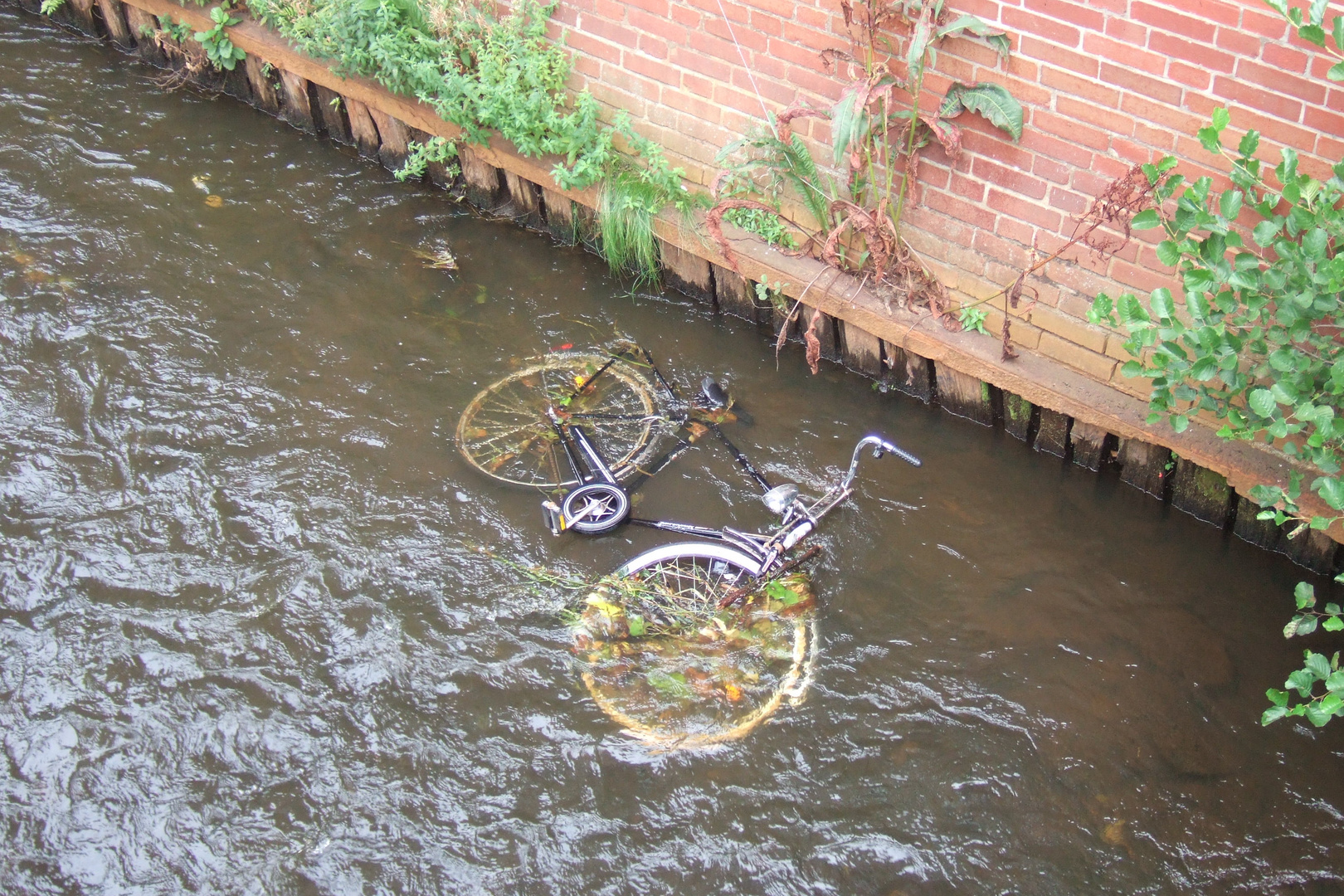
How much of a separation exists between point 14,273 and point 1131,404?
6944mm

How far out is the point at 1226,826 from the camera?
449 cm

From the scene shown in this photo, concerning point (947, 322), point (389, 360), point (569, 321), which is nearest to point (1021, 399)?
point (947, 322)

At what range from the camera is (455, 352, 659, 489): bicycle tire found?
6.02 metres

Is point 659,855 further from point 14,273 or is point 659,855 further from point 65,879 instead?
point 14,273

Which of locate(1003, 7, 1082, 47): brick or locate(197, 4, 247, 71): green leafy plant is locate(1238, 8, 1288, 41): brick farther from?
locate(197, 4, 247, 71): green leafy plant

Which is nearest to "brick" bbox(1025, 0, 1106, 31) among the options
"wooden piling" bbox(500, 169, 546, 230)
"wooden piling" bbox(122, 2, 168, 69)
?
"wooden piling" bbox(500, 169, 546, 230)

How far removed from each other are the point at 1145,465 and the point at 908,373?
1424mm

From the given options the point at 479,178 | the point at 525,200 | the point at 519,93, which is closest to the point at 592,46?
the point at 519,93

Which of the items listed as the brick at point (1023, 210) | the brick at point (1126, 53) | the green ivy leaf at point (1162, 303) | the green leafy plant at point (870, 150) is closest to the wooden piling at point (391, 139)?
the green leafy plant at point (870, 150)

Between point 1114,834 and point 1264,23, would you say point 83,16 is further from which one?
point 1114,834

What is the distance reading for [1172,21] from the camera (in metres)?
4.64

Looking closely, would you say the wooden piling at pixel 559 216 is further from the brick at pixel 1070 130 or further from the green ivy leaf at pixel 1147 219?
the green ivy leaf at pixel 1147 219

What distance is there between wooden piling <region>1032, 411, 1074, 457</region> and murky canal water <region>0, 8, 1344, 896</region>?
0.16 m

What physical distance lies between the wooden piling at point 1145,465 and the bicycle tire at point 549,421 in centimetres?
262
